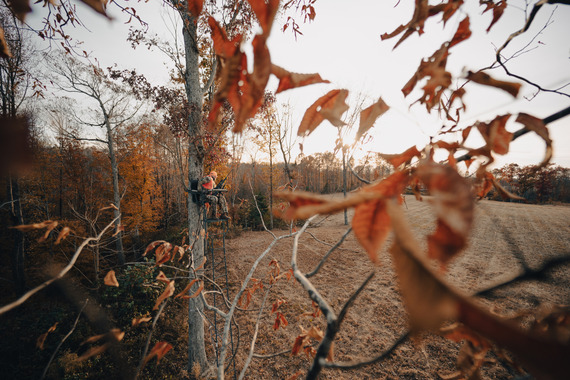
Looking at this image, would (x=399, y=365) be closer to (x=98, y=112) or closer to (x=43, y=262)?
(x=43, y=262)

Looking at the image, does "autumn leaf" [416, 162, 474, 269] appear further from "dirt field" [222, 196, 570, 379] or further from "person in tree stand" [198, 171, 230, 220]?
"person in tree stand" [198, 171, 230, 220]

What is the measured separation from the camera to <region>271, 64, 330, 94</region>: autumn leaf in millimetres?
567

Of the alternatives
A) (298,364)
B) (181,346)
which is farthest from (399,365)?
(181,346)

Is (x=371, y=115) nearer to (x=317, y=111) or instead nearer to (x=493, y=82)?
(x=317, y=111)

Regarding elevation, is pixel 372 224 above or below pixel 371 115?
below

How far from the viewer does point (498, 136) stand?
62 centimetres

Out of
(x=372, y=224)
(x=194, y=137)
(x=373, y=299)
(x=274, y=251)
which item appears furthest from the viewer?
(x=274, y=251)

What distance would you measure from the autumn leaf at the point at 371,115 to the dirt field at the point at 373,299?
53 centimetres

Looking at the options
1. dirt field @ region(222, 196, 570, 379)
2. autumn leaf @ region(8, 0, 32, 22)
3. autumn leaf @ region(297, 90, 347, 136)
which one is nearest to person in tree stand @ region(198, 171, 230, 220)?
dirt field @ region(222, 196, 570, 379)

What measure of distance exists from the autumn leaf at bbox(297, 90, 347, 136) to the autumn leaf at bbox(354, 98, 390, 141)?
0.10 m

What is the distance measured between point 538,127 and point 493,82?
182 millimetres

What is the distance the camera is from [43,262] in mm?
10391

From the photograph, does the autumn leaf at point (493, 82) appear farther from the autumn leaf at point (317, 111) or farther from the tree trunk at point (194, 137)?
the tree trunk at point (194, 137)

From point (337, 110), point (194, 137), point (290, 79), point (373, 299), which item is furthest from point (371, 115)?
point (373, 299)
